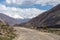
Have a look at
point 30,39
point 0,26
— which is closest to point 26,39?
point 30,39

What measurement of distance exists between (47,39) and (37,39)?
154 centimetres

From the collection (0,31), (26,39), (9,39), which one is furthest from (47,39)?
(0,31)

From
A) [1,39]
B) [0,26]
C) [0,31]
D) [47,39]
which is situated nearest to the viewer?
[1,39]

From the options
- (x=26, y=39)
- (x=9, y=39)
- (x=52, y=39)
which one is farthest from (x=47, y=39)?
(x=9, y=39)

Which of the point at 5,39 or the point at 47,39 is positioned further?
the point at 47,39

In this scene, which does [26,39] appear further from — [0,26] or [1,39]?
[0,26]

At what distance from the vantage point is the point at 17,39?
1323 inches

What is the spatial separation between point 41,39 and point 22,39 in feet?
9.88

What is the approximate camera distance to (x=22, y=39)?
3384 cm

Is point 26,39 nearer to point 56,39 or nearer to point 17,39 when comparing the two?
point 17,39

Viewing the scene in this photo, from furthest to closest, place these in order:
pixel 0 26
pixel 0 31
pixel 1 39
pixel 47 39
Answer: pixel 0 26 < pixel 0 31 < pixel 47 39 < pixel 1 39

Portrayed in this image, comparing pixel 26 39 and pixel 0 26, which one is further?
pixel 0 26

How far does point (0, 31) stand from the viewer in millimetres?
37281

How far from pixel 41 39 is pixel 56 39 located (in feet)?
7.76
